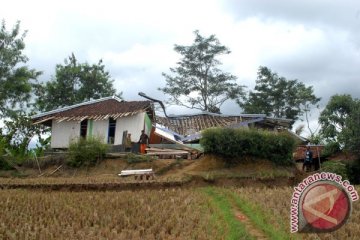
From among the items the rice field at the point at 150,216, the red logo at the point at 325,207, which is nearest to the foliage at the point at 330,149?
the rice field at the point at 150,216

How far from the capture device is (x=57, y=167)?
2236 centimetres

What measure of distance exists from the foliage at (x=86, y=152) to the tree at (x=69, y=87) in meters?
12.2

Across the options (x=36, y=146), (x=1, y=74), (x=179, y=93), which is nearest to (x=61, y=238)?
(x=36, y=146)

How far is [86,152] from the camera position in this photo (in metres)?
21.7

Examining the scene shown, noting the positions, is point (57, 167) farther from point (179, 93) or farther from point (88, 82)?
point (179, 93)

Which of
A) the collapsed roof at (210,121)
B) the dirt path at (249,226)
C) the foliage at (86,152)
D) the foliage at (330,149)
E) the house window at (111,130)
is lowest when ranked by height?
the dirt path at (249,226)

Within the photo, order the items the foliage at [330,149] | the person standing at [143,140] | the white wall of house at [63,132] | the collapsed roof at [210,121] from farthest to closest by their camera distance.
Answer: the foliage at [330,149]
the white wall of house at [63,132]
the collapsed roof at [210,121]
the person standing at [143,140]

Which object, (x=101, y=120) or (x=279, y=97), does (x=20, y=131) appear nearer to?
(x=101, y=120)

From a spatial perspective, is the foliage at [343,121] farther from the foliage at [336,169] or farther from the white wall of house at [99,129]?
the white wall of house at [99,129]

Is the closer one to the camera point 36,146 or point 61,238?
point 61,238

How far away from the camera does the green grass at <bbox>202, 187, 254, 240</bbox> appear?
9539 millimetres

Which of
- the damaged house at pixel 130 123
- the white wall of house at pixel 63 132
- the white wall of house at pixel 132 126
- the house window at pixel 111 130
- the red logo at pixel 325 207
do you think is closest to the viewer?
the red logo at pixel 325 207

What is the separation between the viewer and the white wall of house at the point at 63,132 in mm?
25844

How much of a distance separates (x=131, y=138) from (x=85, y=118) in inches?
117
